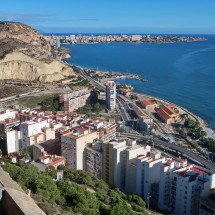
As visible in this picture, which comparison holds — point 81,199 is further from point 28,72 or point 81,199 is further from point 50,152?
point 28,72

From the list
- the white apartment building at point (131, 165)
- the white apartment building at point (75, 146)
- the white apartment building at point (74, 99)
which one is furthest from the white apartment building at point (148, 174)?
the white apartment building at point (74, 99)

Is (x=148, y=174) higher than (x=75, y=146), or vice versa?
(x=75, y=146)

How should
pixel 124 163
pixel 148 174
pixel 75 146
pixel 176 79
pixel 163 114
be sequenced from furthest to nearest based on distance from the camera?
1. pixel 176 79
2. pixel 163 114
3. pixel 75 146
4. pixel 124 163
5. pixel 148 174

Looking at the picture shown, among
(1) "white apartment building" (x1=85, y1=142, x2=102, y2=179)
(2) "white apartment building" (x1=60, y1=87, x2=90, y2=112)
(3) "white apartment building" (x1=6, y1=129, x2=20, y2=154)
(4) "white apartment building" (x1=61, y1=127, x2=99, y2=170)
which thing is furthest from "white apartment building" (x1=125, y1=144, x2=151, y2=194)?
(2) "white apartment building" (x1=60, y1=87, x2=90, y2=112)

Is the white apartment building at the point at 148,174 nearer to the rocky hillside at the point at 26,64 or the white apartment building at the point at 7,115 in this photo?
the white apartment building at the point at 7,115

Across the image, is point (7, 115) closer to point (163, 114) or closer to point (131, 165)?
point (131, 165)

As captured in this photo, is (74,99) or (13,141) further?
(74,99)

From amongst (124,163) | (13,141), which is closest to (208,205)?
(124,163)

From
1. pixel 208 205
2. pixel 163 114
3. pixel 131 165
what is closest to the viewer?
pixel 208 205
